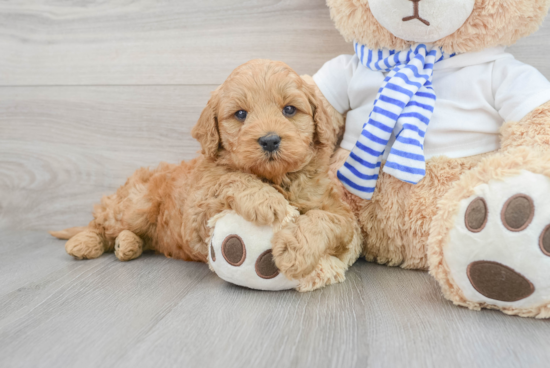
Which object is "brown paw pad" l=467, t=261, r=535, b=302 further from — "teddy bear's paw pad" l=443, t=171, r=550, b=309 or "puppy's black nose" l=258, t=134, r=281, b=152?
"puppy's black nose" l=258, t=134, r=281, b=152

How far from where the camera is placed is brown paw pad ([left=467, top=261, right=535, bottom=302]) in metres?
0.95

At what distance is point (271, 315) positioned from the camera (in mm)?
1064

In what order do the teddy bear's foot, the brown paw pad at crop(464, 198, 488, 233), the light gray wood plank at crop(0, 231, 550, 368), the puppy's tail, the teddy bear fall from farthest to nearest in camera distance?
the puppy's tail, the teddy bear's foot, the teddy bear, the brown paw pad at crop(464, 198, 488, 233), the light gray wood plank at crop(0, 231, 550, 368)

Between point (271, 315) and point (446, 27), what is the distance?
94 centimetres

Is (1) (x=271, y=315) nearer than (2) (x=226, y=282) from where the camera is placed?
Yes

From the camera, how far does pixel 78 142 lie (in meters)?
2.04

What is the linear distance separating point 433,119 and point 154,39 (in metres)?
1.26

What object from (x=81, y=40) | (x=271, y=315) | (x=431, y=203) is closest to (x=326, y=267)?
(x=271, y=315)

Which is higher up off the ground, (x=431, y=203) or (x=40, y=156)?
(x=431, y=203)

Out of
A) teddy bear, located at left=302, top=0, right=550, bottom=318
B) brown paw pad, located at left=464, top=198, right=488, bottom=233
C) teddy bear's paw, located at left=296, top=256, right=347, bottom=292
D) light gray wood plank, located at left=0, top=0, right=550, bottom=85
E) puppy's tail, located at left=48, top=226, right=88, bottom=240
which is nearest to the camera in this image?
brown paw pad, located at left=464, top=198, right=488, bottom=233

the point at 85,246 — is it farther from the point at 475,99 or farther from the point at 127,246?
the point at 475,99

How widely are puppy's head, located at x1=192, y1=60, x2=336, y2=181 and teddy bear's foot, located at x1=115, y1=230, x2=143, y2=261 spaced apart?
542mm

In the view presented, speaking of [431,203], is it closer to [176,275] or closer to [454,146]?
[454,146]

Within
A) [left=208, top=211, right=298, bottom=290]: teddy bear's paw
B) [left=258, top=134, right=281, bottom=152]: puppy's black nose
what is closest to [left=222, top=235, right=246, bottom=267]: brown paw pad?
[left=208, top=211, right=298, bottom=290]: teddy bear's paw
